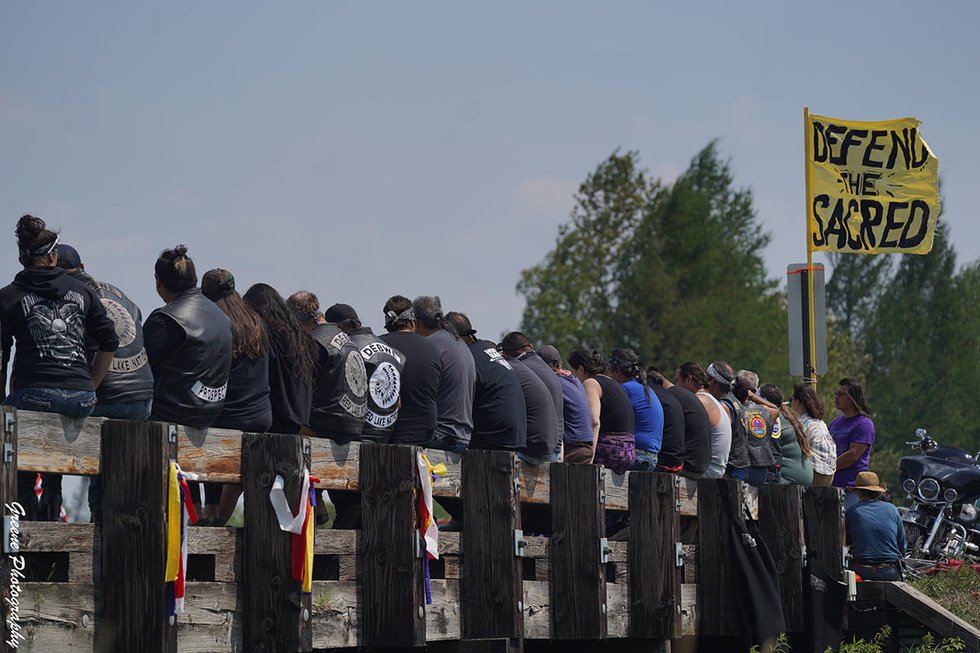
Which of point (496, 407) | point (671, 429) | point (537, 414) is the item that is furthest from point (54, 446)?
point (671, 429)

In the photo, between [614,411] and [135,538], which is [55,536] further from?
[614,411]

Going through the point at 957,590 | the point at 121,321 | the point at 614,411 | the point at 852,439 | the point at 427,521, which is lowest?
the point at 957,590

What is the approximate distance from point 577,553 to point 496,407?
1039mm

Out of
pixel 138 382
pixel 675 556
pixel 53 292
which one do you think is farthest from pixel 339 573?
pixel 675 556

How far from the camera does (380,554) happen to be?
8.18 meters

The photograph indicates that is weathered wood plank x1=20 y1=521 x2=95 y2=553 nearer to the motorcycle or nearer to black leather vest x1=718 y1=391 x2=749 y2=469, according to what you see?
black leather vest x1=718 y1=391 x2=749 y2=469

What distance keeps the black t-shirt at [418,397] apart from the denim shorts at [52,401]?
2754mm

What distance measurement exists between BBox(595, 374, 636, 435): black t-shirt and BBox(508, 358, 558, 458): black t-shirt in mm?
764

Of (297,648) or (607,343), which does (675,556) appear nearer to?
(297,648)

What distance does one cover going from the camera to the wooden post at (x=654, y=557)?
10.4 meters

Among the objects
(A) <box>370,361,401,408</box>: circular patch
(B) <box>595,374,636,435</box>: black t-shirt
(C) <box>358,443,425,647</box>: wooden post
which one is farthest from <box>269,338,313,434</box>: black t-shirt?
(B) <box>595,374,636,435</box>: black t-shirt

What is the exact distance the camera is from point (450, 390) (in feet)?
31.2

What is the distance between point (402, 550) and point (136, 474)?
1.85 metres

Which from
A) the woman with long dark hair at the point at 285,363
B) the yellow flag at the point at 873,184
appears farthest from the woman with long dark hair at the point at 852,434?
the woman with long dark hair at the point at 285,363
